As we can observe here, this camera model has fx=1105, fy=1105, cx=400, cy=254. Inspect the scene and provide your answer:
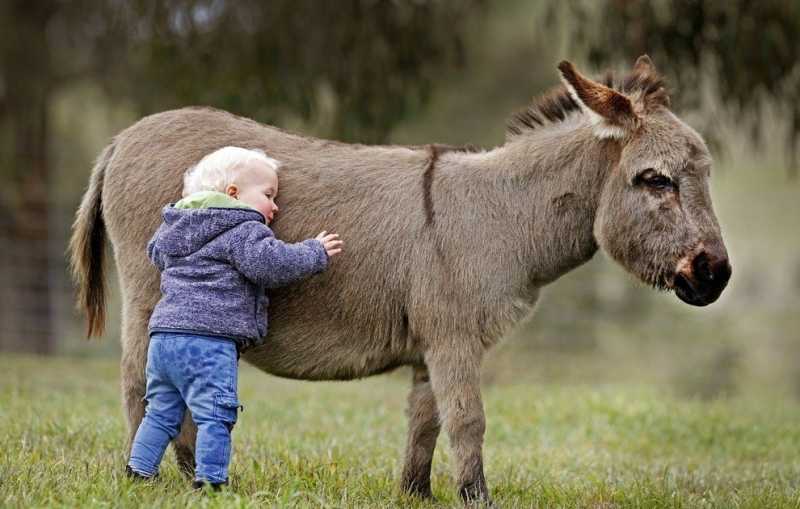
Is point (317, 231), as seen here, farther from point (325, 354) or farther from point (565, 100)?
point (565, 100)

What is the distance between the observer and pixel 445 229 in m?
5.10

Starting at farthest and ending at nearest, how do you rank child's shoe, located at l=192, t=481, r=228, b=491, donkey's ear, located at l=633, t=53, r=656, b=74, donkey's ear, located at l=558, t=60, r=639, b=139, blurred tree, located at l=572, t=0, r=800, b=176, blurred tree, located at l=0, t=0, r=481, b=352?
blurred tree, located at l=0, t=0, r=481, b=352
blurred tree, located at l=572, t=0, r=800, b=176
donkey's ear, located at l=633, t=53, r=656, b=74
donkey's ear, located at l=558, t=60, r=639, b=139
child's shoe, located at l=192, t=481, r=228, b=491

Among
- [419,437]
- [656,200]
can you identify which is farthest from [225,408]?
[656,200]

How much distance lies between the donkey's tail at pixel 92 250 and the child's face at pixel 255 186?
983 mm

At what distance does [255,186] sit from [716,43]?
7.41 meters

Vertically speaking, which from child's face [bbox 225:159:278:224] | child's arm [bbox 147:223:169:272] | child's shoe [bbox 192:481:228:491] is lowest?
child's shoe [bbox 192:481:228:491]

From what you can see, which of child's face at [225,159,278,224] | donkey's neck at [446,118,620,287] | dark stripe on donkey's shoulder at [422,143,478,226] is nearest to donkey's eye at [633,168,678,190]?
donkey's neck at [446,118,620,287]

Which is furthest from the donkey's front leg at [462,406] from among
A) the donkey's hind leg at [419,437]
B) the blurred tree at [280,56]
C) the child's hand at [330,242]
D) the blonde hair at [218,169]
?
the blurred tree at [280,56]

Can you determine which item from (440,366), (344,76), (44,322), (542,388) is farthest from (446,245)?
(44,322)

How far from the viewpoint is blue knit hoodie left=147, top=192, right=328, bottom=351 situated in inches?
182

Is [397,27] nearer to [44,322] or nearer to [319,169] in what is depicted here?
[44,322]

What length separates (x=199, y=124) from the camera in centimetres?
539

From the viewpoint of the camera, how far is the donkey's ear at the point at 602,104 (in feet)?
16.0

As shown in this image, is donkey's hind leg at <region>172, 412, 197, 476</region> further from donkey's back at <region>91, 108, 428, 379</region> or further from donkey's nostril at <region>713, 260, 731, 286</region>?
donkey's nostril at <region>713, 260, 731, 286</region>
